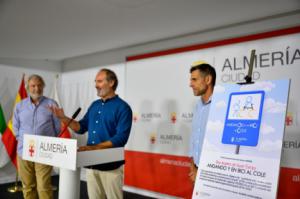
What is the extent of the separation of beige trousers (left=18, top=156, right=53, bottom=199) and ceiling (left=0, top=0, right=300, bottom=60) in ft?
5.14

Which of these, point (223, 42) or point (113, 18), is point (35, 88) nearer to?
point (113, 18)

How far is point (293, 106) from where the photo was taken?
2.77m

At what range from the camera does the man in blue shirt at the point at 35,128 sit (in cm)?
293

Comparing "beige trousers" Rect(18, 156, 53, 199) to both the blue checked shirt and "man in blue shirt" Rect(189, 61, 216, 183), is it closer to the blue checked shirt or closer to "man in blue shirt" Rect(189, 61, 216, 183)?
the blue checked shirt

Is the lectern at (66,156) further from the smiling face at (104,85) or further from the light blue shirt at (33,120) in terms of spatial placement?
the light blue shirt at (33,120)

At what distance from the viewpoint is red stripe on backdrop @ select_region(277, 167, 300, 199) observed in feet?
8.90

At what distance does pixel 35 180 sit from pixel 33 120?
675 millimetres

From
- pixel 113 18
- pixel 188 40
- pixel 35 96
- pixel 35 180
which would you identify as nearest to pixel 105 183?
pixel 35 180

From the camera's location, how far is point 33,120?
3.08 m

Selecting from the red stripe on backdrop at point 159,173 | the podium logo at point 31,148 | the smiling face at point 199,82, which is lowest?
the red stripe on backdrop at point 159,173

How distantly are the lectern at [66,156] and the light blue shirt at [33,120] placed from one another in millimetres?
1060

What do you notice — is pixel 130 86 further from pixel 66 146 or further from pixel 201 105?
pixel 66 146

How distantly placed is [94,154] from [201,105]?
938 millimetres

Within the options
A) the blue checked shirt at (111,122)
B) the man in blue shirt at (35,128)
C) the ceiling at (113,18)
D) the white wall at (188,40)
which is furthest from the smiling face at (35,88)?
the white wall at (188,40)
